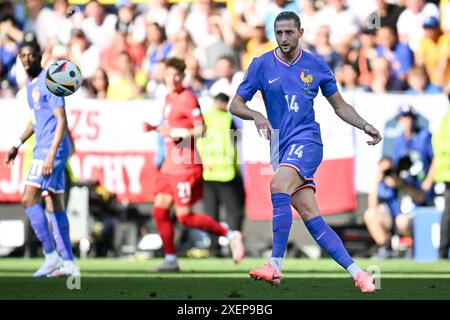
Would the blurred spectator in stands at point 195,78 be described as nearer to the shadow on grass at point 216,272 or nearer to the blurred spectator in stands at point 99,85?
the blurred spectator in stands at point 99,85

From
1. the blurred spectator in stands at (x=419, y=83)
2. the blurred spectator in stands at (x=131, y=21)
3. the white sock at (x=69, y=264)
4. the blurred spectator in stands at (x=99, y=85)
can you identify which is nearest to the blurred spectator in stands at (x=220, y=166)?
the blurred spectator in stands at (x=99, y=85)

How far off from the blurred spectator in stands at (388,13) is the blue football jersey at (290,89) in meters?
9.96

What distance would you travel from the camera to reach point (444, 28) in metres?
20.8

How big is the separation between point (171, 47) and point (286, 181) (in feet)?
34.7

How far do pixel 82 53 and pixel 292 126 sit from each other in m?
11.4

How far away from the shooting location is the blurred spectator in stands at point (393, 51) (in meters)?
20.5

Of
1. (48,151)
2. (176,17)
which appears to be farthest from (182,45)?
(48,151)

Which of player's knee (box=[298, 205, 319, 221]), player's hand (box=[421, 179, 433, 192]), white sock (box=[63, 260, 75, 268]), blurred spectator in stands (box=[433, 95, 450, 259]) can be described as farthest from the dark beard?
player's hand (box=[421, 179, 433, 192])
